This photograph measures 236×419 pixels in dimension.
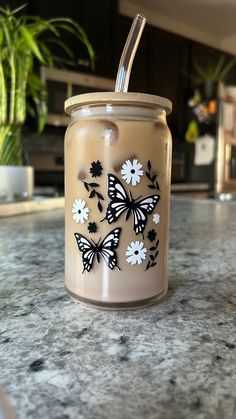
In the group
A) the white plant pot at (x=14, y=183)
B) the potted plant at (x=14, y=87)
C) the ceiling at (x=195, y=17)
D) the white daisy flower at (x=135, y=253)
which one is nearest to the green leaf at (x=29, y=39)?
the potted plant at (x=14, y=87)

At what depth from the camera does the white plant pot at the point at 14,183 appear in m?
0.91

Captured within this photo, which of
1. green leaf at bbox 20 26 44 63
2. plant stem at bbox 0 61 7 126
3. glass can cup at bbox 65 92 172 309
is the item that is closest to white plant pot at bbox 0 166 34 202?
plant stem at bbox 0 61 7 126

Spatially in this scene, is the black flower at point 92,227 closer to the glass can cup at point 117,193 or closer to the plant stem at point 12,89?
the glass can cup at point 117,193

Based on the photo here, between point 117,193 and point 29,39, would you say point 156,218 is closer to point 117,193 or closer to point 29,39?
point 117,193

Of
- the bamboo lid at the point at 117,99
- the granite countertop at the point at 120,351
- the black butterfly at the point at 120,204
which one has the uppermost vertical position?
the bamboo lid at the point at 117,99

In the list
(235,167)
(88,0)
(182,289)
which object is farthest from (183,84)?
(182,289)

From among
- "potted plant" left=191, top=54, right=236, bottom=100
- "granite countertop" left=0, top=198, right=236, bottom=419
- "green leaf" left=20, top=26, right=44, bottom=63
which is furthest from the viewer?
"potted plant" left=191, top=54, right=236, bottom=100

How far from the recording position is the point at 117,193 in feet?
0.90

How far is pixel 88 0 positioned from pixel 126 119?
2.42m

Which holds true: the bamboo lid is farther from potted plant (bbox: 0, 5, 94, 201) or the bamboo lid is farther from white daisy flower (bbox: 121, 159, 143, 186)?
potted plant (bbox: 0, 5, 94, 201)

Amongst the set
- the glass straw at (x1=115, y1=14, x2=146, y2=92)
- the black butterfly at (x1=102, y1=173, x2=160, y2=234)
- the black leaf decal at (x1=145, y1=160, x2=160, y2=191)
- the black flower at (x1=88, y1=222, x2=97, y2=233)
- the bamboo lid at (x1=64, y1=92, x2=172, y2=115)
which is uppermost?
the glass straw at (x1=115, y1=14, x2=146, y2=92)

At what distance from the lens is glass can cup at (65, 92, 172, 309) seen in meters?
0.27

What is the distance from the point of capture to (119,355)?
8.7 inches

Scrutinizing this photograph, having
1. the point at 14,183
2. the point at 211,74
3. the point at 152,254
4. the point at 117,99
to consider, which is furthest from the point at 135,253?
the point at 211,74
